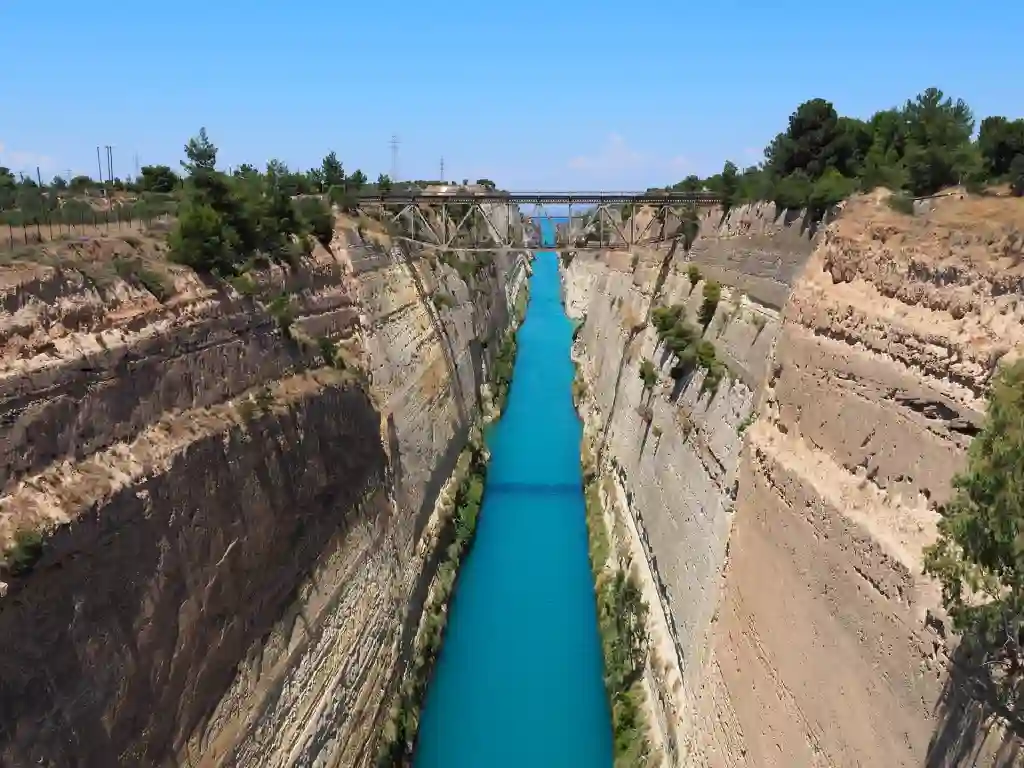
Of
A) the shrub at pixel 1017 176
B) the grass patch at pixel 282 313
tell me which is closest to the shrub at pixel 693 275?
the shrub at pixel 1017 176

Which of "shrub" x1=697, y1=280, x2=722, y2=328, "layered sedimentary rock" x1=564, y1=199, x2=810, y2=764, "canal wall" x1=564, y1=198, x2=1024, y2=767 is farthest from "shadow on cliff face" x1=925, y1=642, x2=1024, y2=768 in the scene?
"shrub" x1=697, y1=280, x2=722, y2=328

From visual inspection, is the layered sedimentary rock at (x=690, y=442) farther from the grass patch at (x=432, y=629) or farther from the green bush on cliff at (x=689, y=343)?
the grass patch at (x=432, y=629)

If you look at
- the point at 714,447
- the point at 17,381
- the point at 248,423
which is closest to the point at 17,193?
the point at 248,423

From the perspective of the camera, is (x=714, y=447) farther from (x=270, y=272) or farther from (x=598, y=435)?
(x=598, y=435)

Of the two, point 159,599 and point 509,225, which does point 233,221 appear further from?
point 509,225

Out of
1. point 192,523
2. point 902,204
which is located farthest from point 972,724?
point 192,523

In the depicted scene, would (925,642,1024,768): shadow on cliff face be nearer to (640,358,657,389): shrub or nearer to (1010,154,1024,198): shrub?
(1010,154,1024,198): shrub
